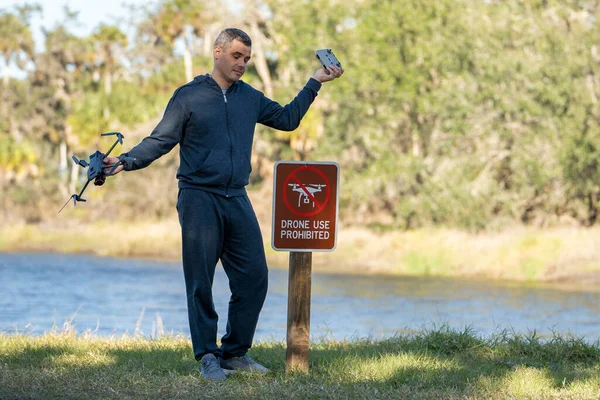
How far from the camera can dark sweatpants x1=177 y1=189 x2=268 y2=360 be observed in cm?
704

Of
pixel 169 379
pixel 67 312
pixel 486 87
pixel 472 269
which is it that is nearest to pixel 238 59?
pixel 169 379

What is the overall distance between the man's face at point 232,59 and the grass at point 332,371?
1.94 m

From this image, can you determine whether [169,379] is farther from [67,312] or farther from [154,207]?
[154,207]

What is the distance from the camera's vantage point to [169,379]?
6.88 metres

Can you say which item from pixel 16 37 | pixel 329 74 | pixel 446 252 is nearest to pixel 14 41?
pixel 16 37

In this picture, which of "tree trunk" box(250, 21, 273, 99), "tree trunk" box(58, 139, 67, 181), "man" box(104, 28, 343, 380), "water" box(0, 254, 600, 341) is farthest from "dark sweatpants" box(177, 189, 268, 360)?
"tree trunk" box(58, 139, 67, 181)

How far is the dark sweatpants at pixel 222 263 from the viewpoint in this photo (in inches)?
277

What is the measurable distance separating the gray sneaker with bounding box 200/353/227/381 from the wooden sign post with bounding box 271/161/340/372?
48 centimetres

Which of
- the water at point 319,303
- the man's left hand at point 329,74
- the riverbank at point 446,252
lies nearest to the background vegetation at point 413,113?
the riverbank at point 446,252

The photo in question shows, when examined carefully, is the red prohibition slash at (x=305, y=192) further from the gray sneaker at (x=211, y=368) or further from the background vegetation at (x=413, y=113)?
the background vegetation at (x=413, y=113)

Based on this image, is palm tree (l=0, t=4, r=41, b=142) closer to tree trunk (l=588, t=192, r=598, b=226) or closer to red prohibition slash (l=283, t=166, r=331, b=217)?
tree trunk (l=588, t=192, r=598, b=226)

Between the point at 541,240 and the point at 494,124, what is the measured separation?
15.6 feet

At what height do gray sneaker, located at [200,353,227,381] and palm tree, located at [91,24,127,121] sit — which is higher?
palm tree, located at [91,24,127,121]

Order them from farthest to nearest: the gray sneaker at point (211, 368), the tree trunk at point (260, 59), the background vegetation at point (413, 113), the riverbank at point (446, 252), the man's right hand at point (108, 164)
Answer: the tree trunk at point (260, 59) < the background vegetation at point (413, 113) < the riverbank at point (446, 252) < the gray sneaker at point (211, 368) < the man's right hand at point (108, 164)
